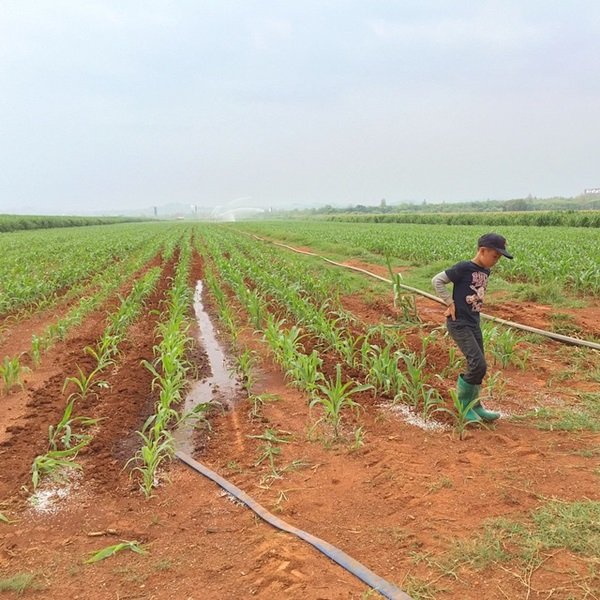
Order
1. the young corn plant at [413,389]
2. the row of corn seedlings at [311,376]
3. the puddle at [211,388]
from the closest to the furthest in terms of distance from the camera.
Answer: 1. the row of corn seedlings at [311,376]
2. the puddle at [211,388]
3. the young corn plant at [413,389]

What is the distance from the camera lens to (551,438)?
3.81m

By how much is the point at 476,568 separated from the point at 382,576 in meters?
0.46

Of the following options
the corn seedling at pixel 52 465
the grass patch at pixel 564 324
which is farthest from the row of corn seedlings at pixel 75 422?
the grass patch at pixel 564 324

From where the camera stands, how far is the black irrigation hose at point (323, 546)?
2.32m

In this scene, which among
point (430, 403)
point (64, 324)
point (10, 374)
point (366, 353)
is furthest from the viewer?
point (64, 324)

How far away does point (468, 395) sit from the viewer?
13.6 feet

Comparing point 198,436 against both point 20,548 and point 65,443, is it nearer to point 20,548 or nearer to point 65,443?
point 65,443

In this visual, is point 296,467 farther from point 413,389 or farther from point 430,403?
point 413,389

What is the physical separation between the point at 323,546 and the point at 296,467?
3.20 ft

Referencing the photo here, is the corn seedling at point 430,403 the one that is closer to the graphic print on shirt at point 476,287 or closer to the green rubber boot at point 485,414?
the green rubber boot at point 485,414

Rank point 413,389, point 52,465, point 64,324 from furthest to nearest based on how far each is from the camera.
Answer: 1. point 64,324
2. point 413,389
3. point 52,465

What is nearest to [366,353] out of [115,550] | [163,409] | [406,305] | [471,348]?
[471,348]

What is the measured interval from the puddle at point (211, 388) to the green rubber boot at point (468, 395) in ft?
7.17

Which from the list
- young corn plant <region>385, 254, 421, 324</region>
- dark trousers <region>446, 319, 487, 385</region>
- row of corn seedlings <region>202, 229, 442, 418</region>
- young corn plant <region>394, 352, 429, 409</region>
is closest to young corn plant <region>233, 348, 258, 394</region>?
row of corn seedlings <region>202, 229, 442, 418</region>
